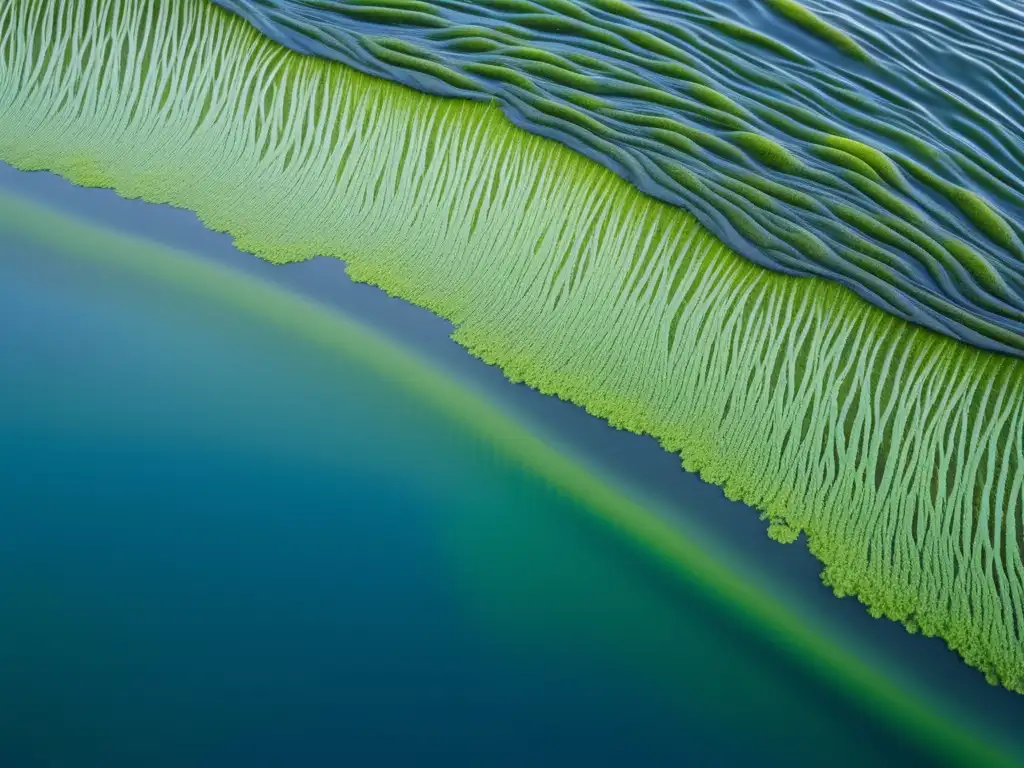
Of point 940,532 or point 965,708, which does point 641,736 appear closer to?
point 965,708

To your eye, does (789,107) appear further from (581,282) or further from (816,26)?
(581,282)

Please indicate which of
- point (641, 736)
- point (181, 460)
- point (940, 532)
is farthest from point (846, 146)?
point (181, 460)

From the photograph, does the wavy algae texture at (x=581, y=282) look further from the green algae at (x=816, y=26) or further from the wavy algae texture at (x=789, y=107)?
the green algae at (x=816, y=26)

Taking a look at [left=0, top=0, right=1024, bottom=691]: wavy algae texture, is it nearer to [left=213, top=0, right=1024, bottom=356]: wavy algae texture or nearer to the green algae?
[left=213, top=0, right=1024, bottom=356]: wavy algae texture

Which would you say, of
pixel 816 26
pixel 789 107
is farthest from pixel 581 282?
pixel 816 26

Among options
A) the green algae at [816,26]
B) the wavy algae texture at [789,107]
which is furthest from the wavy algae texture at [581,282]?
the green algae at [816,26]

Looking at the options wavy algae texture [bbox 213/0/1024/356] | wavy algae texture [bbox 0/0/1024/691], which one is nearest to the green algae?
wavy algae texture [bbox 213/0/1024/356]
